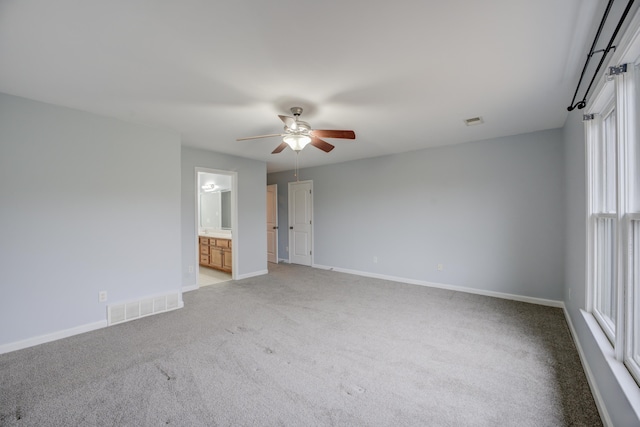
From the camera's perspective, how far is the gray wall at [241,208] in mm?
4461

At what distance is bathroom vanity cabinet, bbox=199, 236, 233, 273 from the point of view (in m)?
5.77

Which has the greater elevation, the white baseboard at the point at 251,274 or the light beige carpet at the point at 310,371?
the white baseboard at the point at 251,274

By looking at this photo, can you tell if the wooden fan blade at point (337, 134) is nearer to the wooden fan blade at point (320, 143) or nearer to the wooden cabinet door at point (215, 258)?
the wooden fan blade at point (320, 143)

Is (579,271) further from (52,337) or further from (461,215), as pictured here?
(52,337)

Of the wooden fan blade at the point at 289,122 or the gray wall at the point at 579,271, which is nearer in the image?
the gray wall at the point at 579,271

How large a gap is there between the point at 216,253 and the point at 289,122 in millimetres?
4475

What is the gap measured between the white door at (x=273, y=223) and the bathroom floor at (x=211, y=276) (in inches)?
62.2

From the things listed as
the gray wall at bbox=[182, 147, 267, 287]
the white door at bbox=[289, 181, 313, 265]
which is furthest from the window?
the white door at bbox=[289, 181, 313, 265]

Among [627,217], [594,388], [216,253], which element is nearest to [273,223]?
[216,253]

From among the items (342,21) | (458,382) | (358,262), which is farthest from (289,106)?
(358,262)

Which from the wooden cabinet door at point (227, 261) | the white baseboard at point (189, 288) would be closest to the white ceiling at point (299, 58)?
the white baseboard at point (189, 288)

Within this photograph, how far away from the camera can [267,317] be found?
334cm

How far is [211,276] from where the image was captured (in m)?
5.56

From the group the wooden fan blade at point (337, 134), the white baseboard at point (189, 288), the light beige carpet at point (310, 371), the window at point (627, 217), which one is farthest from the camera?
the white baseboard at point (189, 288)
